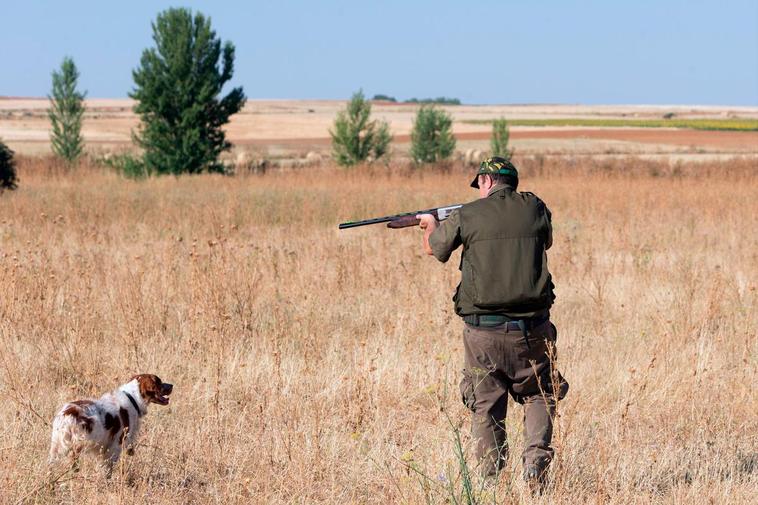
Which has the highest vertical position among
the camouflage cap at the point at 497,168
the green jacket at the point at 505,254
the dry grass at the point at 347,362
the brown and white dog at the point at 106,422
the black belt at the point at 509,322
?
the camouflage cap at the point at 497,168

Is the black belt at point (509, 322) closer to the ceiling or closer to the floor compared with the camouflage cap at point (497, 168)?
closer to the floor

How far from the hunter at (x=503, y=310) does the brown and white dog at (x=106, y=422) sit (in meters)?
1.75

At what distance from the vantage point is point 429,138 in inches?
1339

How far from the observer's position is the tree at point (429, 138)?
111 feet

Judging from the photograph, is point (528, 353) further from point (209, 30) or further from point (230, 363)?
point (209, 30)

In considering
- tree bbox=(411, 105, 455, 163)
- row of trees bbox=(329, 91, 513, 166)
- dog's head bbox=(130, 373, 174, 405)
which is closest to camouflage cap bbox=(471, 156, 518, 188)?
dog's head bbox=(130, 373, 174, 405)

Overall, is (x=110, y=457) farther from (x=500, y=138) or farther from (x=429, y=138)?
(x=429, y=138)

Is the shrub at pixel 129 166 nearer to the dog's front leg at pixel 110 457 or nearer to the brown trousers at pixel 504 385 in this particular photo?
the dog's front leg at pixel 110 457

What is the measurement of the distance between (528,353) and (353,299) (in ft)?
15.3

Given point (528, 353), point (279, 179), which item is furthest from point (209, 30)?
point (528, 353)

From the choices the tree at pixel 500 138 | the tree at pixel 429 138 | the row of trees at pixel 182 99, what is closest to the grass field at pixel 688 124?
the tree at pixel 500 138

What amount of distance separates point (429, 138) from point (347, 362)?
2795cm

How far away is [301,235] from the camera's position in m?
13.3

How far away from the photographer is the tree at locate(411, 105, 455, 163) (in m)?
33.7
